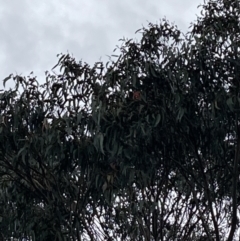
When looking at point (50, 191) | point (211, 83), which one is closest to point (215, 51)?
point (211, 83)

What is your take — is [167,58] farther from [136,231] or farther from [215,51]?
[136,231]

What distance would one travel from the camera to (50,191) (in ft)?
32.5

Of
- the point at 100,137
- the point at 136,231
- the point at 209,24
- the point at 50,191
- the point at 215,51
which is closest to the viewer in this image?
the point at 100,137

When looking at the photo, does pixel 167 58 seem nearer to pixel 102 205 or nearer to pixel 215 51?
pixel 215 51

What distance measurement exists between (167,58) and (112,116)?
1064 millimetres

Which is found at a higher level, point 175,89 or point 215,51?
point 215,51

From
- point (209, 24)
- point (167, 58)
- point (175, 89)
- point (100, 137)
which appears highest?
point (209, 24)

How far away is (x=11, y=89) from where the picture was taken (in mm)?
8758

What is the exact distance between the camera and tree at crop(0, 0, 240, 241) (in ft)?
26.4

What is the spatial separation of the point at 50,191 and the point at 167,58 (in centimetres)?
304

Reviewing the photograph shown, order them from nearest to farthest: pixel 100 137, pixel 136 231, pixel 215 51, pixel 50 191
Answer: pixel 100 137, pixel 215 51, pixel 50 191, pixel 136 231

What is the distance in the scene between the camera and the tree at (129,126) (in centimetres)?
804

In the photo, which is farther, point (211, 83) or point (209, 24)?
point (209, 24)

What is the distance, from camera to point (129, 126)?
8.01m
